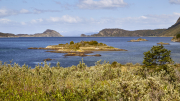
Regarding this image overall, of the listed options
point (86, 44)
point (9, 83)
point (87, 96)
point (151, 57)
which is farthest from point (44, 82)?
point (86, 44)

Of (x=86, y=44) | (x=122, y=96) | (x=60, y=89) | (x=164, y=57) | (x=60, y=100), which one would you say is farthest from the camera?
(x=86, y=44)

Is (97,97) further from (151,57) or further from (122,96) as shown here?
(151,57)

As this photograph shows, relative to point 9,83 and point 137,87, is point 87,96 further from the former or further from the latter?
point 9,83

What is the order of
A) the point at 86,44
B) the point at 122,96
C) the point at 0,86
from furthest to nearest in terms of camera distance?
the point at 86,44 → the point at 0,86 → the point at 122,96

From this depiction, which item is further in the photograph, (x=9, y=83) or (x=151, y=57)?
(x=151, y=57)

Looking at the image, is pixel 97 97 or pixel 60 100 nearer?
pixel 97 97

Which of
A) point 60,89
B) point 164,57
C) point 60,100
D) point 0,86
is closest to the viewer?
point 60,100

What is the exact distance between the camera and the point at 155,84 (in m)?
6.92

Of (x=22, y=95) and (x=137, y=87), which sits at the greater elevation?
(x=137, y=87)

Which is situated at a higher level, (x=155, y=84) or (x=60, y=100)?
(x=155, y=84)

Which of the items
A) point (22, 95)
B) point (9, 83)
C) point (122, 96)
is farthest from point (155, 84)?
→ point (9, 83)

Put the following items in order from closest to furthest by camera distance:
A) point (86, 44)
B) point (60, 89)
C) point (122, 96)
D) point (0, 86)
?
point (122, 96)
point (60, 89)
point (0, 86)
point (86, 44)

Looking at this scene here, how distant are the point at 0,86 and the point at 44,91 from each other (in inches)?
91.5

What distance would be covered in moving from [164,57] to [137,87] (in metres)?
14.2
